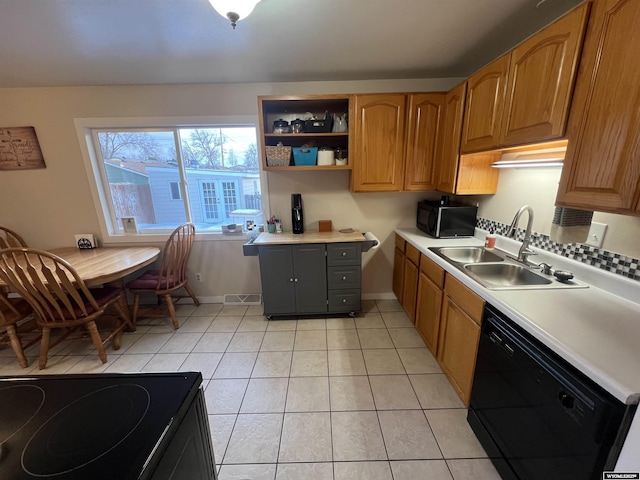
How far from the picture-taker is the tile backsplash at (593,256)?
49.1 inches

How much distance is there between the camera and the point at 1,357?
7.22 feet

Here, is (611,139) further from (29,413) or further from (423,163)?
(29,413)

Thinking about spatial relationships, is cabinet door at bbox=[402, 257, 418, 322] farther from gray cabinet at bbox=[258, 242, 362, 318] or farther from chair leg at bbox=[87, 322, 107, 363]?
chair leg at bbox=[87, 322, 107, 363]

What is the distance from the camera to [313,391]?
179 centimetres

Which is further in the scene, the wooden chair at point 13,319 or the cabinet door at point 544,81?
the wooden chair at point 13,319

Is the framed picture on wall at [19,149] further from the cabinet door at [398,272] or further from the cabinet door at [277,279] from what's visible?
the cabinet door at [398,272]

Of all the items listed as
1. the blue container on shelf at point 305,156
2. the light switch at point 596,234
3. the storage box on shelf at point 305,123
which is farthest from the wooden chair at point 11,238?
the light switch at point 596,234

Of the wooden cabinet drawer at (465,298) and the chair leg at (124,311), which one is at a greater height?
the wooden cabinet drawer at (465,298)

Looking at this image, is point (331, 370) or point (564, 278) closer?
point (564, 278)

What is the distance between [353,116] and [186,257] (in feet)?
7.17

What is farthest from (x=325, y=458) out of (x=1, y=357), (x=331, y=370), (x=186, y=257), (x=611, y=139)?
(x=1, y=357)

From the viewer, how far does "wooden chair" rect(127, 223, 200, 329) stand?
2.53m

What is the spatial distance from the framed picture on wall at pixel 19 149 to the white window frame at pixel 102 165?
0.44 meters

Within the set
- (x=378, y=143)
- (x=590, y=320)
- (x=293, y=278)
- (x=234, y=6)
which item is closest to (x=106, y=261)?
(x=293, y=278)
